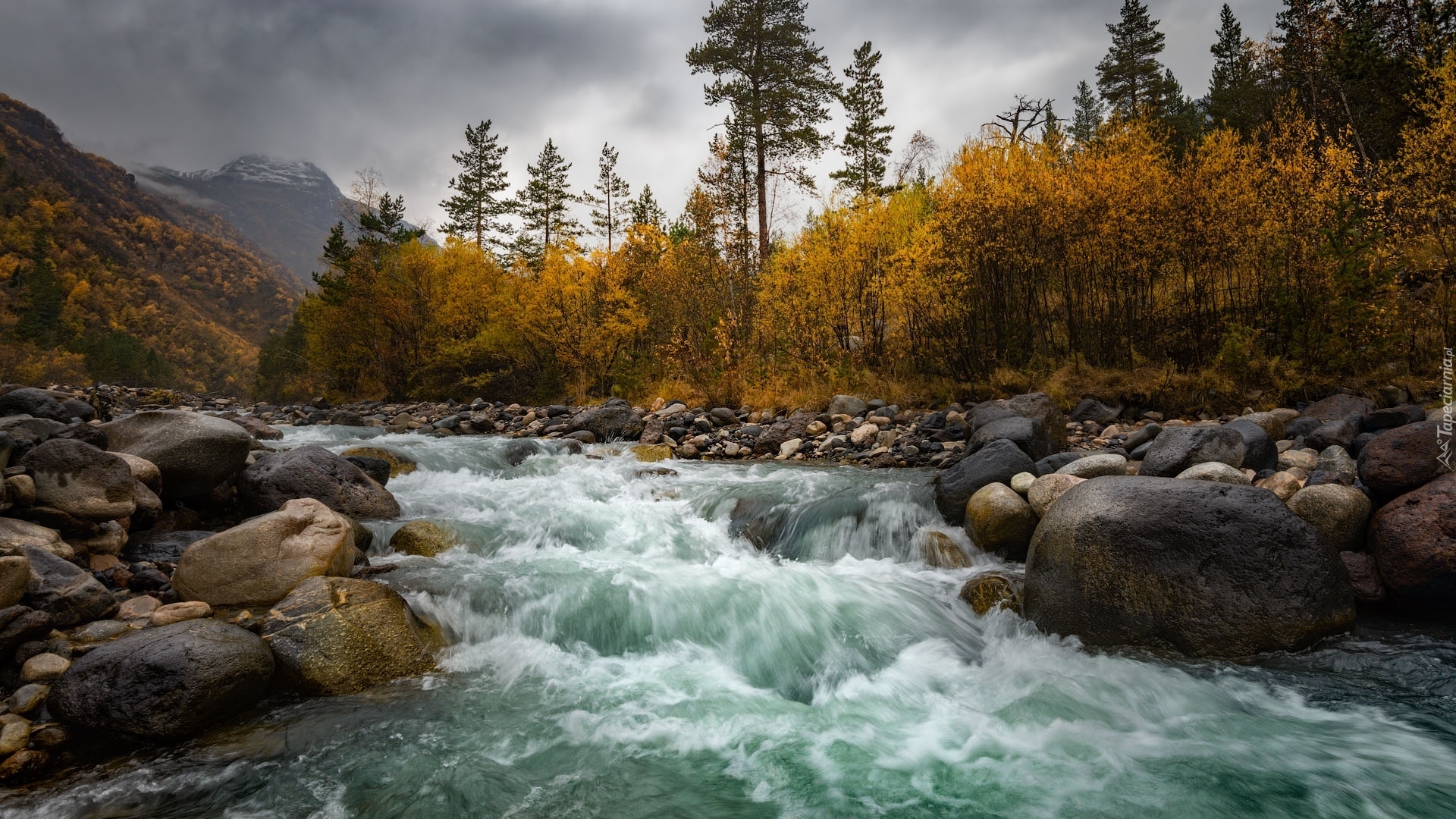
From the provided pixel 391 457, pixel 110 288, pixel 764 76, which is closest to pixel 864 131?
pixel 764 76

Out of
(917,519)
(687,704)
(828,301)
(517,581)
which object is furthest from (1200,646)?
(828,301)

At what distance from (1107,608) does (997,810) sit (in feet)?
7.17

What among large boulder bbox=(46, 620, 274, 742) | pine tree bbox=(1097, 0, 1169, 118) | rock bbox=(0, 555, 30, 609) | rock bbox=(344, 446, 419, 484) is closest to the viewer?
large boulder bbox=(46, 620, 274, 742)

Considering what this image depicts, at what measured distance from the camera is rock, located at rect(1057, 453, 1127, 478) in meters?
6.41

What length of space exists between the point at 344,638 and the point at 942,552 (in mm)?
5288

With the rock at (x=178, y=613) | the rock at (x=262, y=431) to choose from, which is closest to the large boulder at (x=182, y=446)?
the rock at (x=178, y=613)

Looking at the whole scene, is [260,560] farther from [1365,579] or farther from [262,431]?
[262,431]

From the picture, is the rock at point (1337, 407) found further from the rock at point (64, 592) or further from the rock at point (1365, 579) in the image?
the rock at point (64, 592)

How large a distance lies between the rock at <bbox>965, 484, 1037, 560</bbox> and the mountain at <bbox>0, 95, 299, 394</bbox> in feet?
169

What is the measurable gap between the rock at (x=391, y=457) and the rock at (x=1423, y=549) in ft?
36.6

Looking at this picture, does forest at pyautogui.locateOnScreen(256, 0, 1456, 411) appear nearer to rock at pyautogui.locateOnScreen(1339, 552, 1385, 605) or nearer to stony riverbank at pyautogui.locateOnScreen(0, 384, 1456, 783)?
stony riverbank at pyautogui.locateOnScreen(0, 384, 1456, 783)

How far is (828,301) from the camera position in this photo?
48.2ft

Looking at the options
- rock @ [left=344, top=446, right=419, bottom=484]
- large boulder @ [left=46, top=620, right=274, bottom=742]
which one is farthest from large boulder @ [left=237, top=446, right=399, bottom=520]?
large boulder @ [left=46, top=620, right=274, bottom=742]

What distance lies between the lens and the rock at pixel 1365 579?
15.0 ft
